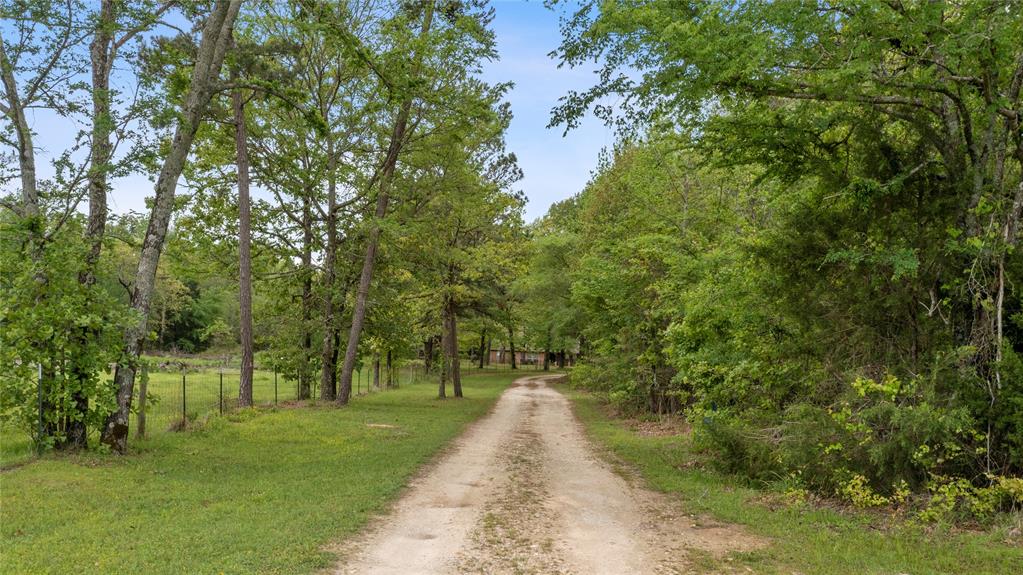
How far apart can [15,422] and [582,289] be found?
50.6 feet

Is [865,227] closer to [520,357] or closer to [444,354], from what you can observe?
[444,354]

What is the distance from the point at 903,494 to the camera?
6.91 meters

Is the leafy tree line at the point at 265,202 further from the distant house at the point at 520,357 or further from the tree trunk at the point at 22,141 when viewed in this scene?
the distant house at the point at 520,357

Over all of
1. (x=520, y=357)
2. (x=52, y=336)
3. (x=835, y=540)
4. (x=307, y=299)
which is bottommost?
(x=520, y=357)

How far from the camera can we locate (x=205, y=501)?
24.0 ft

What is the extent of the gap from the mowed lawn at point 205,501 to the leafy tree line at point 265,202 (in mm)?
1412

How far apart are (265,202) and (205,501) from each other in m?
13.6

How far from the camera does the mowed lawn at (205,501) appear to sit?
17.2 feet

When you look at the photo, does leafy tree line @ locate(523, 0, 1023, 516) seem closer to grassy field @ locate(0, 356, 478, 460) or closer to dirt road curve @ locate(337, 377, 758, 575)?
dirt road curve @ locate(337, 377, 758, 575)

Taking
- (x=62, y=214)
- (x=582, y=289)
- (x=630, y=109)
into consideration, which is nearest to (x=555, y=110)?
(x=630, y=109)

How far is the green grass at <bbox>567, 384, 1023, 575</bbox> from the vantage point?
5516mm

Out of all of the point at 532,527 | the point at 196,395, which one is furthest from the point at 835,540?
the point at 196,395

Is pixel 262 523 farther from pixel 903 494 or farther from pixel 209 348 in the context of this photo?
pixel 209 348

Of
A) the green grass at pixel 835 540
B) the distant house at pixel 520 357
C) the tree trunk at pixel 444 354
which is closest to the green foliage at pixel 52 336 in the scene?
the green grass at pixel 835 540
